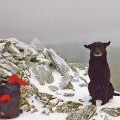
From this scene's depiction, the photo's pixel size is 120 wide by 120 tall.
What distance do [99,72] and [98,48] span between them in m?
0.76

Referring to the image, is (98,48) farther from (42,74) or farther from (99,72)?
(42,74)

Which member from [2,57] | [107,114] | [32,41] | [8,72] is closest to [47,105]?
[107,114]

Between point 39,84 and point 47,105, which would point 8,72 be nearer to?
point 39,84

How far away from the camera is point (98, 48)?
45.2 feet

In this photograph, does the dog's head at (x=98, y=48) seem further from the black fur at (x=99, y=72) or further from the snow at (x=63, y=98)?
the snow at (x=63, y=98)

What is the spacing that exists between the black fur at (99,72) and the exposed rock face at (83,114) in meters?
1.03

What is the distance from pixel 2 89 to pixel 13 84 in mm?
345

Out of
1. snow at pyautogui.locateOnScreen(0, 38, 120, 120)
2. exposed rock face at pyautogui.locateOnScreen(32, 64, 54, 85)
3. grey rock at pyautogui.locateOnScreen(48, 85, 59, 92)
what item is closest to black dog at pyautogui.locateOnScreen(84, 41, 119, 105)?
snow at pyautogui.locateOnScreen(0, 38, 120, 120)

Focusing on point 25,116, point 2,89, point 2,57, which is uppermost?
point 2,57

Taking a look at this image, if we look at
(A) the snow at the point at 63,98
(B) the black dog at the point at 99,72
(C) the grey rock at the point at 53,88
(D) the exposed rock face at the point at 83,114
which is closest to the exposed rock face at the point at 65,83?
(A) the snow at the point at 63,98

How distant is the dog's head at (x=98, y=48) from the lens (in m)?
13.7

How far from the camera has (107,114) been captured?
13.0 m

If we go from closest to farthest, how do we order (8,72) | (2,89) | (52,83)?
1. (2,89)
2. (8,72)
3. (52,83)

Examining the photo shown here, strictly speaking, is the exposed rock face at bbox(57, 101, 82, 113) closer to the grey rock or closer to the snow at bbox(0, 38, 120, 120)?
the snow at bbox(0, 38, 120, 120)
